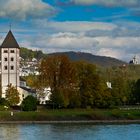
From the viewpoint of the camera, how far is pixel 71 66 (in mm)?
119875

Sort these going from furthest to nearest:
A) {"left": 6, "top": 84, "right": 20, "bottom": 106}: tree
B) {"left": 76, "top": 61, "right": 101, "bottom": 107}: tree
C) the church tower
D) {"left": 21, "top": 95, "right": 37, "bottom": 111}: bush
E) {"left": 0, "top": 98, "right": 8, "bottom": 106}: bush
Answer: the church tower < {"left": 6, "top": 84, "right": 20, "bottom": 106}: tree < {"left": 0, "top": 98, "right": 8, "bottom": 106}: bush < {"left": 76, "top": 61, "right": 101, "bottom": 107}: tree < {"left": 21, "top": 95, "right": 37, "bottom": 111}: bush

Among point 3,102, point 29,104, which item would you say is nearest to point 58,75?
point 29,104

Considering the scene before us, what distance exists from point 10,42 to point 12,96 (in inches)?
748

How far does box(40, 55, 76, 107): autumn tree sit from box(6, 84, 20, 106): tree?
30.0 ft

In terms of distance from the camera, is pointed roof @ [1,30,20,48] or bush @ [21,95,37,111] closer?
bush @ [21,95,37,111]

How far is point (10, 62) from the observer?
143 metres

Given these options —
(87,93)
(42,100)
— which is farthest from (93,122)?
(42,100)

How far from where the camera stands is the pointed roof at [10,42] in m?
143

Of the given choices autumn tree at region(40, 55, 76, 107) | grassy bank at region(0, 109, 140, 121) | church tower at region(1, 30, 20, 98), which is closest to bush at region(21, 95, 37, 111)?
autumn tree at region(40, 55, 76, 107)

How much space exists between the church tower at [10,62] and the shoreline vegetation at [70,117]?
34998 millimetres

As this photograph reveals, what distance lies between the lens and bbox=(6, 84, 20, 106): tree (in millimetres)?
128750

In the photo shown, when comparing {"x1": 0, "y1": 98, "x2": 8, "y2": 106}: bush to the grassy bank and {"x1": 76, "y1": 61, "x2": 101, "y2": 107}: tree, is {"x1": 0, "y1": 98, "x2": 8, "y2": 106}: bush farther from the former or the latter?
the grassy bank

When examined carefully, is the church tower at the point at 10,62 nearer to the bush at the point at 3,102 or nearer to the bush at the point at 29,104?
the bush at the point at 3,102

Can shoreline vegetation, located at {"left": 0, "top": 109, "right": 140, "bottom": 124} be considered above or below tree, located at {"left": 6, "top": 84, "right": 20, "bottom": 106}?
below
